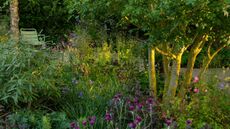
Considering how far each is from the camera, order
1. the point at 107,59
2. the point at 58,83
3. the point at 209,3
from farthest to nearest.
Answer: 1. the point at 107,59
2. the point at 58,83
3. the point at 209,3

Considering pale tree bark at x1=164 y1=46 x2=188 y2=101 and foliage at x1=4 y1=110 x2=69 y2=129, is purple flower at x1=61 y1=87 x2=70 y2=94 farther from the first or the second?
pale tree bark at x1=164 y1=46 x2=188 y2=101

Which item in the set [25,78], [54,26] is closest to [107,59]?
[25,78]

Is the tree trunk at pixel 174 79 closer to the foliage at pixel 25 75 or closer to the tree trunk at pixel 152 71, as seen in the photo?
the tree trunk at pixel 152 71

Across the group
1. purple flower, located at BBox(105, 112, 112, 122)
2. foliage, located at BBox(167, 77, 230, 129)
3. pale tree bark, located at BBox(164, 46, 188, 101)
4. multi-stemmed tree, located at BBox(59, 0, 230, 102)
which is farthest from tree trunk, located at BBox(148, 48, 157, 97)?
purple flower, located at BBox(105, 112, 112, 122)

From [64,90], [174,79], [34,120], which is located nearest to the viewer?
[34,120]

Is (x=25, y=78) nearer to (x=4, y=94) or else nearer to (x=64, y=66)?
(x=4, y=94)

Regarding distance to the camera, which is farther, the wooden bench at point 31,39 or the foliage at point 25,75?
the wooden bench at point 31,39

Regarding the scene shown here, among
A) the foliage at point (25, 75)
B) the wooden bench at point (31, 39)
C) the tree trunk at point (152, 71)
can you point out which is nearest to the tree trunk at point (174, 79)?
the tree trunk at point (152, 71)

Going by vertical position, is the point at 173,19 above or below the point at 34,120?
above

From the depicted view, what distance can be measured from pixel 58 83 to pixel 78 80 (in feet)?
3.37

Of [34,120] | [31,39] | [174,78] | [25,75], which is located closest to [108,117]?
[34,120]

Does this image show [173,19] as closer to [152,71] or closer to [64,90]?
[152,71]

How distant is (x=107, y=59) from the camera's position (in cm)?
674

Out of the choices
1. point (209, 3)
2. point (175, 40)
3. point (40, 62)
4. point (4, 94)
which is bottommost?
point (4, 94)
